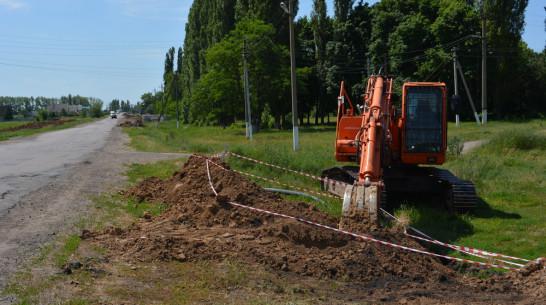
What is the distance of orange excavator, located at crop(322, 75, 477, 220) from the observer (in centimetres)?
1057

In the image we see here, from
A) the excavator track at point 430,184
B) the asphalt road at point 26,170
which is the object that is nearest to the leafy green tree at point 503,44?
the asphalt road at point 26,170

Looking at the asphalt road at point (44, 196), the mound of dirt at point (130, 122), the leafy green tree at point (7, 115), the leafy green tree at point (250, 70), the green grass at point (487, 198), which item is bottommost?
the green grass at point (487, 198)

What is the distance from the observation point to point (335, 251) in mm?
7613

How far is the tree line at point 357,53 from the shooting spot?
167 ft

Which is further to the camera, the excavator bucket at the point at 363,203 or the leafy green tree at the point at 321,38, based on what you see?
the leafy green tree at the point at 321,38

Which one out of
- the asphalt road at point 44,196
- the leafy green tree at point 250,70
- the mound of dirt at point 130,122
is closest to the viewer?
the asphalt road at point 44,196

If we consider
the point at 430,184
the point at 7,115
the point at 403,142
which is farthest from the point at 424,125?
the point at 7,115

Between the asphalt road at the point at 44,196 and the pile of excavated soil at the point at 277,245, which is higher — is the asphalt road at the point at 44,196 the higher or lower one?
the higher one

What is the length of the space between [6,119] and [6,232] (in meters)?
129

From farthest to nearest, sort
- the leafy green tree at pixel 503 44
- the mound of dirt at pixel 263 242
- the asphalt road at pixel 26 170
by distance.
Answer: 1. the leafy green tree at pixel 503 44
2. the asphalt road at pixel 26 170
3. the mound of dirt at pixel 263 242

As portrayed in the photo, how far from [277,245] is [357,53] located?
55982 mm

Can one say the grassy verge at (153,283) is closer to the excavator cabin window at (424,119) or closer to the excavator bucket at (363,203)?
the excavator bucket at (363,203)

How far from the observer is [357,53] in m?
60.9

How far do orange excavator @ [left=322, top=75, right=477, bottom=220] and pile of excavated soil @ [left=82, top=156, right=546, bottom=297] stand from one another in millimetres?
1796
